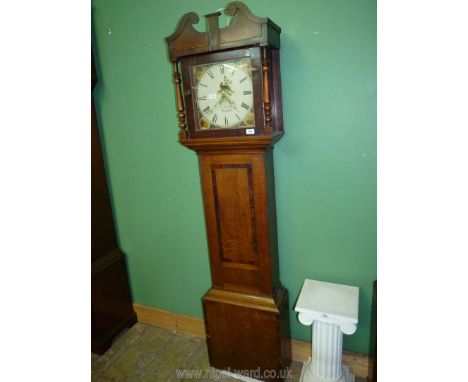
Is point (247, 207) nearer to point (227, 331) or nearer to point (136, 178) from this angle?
point (227, 331)

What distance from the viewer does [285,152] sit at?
145cm

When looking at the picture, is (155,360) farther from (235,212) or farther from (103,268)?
(235,212)

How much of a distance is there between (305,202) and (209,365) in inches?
45.4

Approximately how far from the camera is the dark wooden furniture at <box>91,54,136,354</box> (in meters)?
1.84

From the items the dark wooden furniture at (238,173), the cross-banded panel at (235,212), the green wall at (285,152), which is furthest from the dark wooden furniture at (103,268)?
the cross-banded panel at (235,212)

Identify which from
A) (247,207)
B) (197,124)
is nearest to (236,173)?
(247,207)

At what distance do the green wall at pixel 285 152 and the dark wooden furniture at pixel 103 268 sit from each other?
7cm

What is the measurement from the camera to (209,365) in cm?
177

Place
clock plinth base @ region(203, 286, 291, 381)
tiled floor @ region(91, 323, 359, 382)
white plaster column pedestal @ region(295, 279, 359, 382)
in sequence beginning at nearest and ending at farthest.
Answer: white plaster column pedestal @ region(295, 279, 359, 382) < clock plinth base @ region(203, 286, 291, 381) < tiled floor @ region(91, 323, 359, 382)

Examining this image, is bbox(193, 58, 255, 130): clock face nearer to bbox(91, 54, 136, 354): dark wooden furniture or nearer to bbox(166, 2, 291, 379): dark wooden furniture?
bbox(166, 2, 291, 379): dark wooden furniture

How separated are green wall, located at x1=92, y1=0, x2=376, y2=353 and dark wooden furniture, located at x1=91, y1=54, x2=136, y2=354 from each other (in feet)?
0.23

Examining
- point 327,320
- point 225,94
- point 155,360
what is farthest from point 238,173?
point 155,360

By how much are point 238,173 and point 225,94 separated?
35 cm

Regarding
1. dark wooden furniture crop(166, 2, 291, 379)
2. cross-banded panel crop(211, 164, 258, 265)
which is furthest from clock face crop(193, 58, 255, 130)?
cross-banded panel crop(211, 164, 258, 265)
